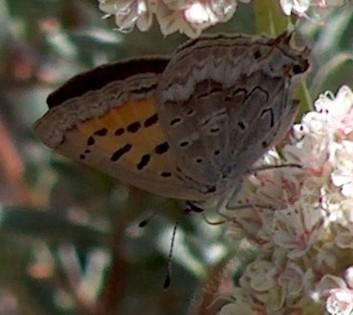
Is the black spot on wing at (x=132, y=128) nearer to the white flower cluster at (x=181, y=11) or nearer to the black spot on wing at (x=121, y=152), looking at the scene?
the black spot on wing at (x=121, y=152)

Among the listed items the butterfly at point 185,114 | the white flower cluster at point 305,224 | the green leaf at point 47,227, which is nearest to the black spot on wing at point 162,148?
the butterfly at point 185,114

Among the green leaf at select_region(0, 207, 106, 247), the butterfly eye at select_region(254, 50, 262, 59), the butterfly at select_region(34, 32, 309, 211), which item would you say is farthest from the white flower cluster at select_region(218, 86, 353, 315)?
the green leaf at select_region(0, 207, 106, 247)

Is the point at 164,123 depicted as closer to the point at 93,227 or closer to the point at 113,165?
the point at 113,165

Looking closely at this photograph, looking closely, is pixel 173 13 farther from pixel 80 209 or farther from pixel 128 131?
pixel 80 209

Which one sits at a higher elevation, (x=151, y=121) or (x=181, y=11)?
(x=181, y=11)

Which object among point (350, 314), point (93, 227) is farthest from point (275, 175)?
point (93, 227)

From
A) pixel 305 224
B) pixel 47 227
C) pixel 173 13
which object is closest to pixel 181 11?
pixel 173 13
